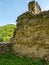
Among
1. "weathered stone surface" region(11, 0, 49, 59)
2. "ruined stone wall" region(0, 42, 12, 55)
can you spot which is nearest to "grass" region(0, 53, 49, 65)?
"weathered stone surface" region(11, 0, 49, 59)

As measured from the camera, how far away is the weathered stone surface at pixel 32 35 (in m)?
14.5

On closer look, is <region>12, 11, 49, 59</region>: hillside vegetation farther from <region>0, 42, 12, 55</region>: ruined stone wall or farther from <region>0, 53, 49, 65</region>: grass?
<region>0, 53, 49, 65</region>: grass

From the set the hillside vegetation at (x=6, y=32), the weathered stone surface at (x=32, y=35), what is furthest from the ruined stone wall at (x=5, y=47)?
the hillside vegetation at (x=6, y=32)

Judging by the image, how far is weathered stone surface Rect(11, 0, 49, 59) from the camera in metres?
14.5

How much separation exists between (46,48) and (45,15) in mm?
2320

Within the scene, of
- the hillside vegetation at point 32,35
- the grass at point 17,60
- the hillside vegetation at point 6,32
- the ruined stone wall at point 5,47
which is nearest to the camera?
the grass at point 17,60

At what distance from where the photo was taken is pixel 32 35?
1523cm

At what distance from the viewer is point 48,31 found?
47.7 feet

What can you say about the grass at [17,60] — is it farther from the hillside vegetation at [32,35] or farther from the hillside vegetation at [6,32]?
the hillside vegetation at [6,32]

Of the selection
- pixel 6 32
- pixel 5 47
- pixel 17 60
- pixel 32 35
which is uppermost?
pixel 6 32

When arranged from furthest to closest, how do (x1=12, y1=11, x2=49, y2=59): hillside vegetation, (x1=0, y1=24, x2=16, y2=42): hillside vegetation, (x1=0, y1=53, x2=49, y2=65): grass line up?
(x1=0, y1=24, x2=16, y2=42): hillside vegetation < (x1=12, y1=11, x2=49, y2=59): hillside vegetation < (x1=0, y1=53, x2=49, y2=65): grass

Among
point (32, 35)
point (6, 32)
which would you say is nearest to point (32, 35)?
point (32, 35)

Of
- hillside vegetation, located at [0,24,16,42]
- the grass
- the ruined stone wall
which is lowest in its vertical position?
the grass

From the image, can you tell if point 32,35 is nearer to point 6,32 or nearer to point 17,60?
point 17,60
